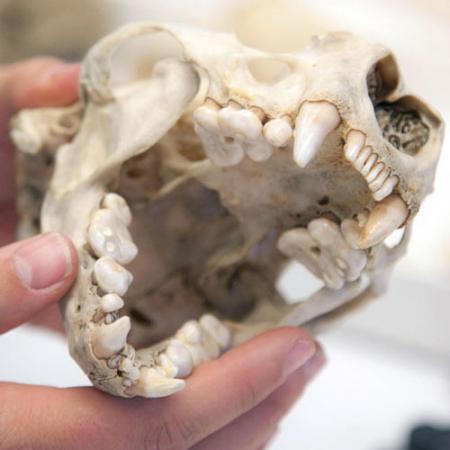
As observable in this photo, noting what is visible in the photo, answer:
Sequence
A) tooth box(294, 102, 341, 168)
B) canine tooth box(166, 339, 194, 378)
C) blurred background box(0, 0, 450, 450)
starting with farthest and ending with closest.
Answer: blurred background box(0, 0, 450, 450) → canine tooth box(166, 339, 194, 378) → tooth box(294, 102, 341, 168)

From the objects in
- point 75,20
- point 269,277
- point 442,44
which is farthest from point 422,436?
point 75,20

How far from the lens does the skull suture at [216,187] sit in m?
0.49

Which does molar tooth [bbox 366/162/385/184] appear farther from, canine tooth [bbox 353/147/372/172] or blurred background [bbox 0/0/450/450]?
blurred background [bbox 0/0/450/450]

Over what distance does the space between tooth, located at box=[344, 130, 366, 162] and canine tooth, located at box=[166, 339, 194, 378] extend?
0.75 feet

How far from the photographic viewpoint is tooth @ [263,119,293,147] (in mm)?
480

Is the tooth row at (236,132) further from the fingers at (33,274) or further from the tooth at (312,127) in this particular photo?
the fingers at (33,274)

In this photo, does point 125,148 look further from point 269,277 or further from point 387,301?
point 387,301

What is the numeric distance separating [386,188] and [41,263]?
275mm

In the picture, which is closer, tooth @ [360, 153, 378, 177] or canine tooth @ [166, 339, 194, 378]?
tooth @ [360, 153, 378, 177]

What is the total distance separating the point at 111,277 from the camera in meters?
0.51

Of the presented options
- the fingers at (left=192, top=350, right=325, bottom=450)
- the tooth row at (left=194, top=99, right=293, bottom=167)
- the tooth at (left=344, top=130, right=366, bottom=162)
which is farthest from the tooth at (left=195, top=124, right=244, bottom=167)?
the fingers at (left=192, top=350, right=325, bottom=450)

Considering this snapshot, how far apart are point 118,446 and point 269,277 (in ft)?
0.85

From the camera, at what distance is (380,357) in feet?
3.95

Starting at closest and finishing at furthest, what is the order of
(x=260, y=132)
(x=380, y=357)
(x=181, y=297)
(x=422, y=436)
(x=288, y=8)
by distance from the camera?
1. (x=260, y=132)
2. (x=181, y=297)
3. (x=422, y=436)
4. (x=380, y=357)
5. (x=288, y=8)
